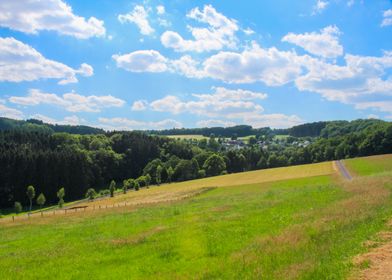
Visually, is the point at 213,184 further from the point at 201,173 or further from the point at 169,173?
the point at 201,173

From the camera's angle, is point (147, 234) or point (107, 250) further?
point (147, 234)

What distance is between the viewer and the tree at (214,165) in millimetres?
165375

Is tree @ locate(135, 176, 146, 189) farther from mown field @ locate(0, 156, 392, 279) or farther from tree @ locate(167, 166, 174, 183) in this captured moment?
mown field @ locate(0, 156, 392, 279)

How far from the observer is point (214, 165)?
165750mm

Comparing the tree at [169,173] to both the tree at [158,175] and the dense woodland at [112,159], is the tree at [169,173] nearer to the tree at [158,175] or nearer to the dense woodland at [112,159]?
the dense woodland at [112,159]

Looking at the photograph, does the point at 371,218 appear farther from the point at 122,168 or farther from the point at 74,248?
the point at 122,168

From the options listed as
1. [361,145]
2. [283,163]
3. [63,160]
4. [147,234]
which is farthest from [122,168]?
[147,234]

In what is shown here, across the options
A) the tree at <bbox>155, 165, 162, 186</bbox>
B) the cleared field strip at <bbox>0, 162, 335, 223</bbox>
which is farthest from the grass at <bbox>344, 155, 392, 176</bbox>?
the tree at <bbox>155, 165, 162, 186</bbox>

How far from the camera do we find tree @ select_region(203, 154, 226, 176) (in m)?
165

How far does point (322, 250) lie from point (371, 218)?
583 cm

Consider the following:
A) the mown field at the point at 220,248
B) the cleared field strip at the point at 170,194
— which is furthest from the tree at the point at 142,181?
the mown field at the point at 220,248

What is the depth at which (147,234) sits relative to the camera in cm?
2256

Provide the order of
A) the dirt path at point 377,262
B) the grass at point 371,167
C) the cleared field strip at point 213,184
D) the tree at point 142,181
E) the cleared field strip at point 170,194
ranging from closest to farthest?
the dirt path at point 377,262
the cleared field strip at point 170,194
the grass at point 371,167
the cleared field strip at point 213,184
the tree at point 142,181

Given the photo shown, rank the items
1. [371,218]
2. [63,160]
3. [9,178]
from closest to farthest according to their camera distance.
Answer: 1. [371,218]
2. [9,178]
3. [63,160]
